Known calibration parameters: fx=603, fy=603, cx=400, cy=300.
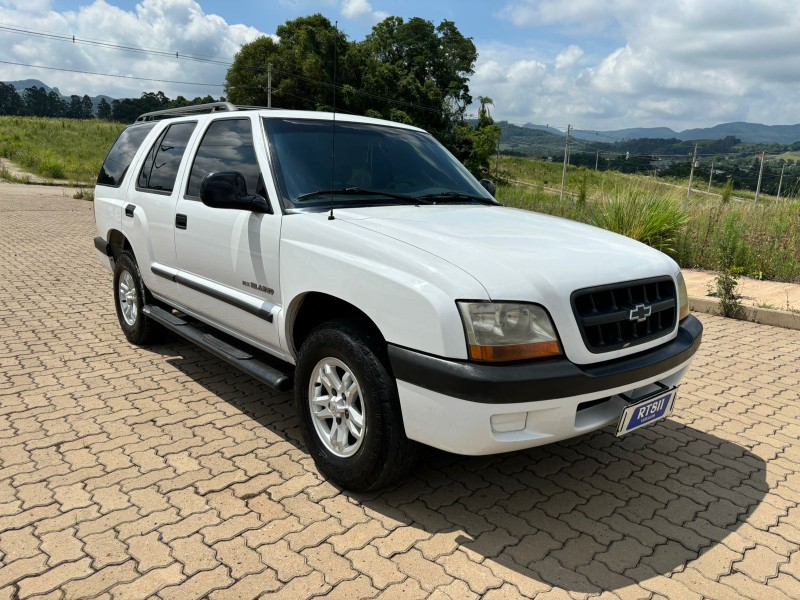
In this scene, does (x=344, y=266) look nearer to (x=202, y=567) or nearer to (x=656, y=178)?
(x=202, y=567)

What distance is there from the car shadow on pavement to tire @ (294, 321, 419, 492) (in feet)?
0.77

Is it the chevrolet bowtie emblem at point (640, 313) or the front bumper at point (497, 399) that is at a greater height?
the chevrolet bowtie emblem at point (640, 313)

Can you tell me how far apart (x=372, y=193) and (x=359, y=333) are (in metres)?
1.12

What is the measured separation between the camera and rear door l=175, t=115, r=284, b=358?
3.48m

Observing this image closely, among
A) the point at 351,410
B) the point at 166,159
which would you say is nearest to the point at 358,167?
the point at 351,410

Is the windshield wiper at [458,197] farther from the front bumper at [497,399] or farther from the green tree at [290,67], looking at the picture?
the green tree at [290,67]

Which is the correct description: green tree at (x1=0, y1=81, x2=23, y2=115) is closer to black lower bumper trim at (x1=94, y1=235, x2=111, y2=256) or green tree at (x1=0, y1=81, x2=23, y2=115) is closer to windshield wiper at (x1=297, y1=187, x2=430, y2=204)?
black lower bumper trim at (x1=94, y1=235, x2=111, y2=256)

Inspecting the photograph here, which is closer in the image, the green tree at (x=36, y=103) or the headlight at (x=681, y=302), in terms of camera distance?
the headlight at (x=681, y=302)

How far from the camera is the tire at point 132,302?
17.0ft

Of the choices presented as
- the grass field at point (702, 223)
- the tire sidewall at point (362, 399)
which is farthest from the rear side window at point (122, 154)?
the grass field at point (702, 223)

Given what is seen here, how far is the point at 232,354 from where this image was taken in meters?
3.80

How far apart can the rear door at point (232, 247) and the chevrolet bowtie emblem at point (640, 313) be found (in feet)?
6.14

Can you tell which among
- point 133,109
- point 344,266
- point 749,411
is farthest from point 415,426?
point 133,109

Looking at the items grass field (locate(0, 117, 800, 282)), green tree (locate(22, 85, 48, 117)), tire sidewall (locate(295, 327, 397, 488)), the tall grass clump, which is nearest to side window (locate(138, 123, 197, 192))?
tire sidewall (locate(295, 327, 397, 488))
